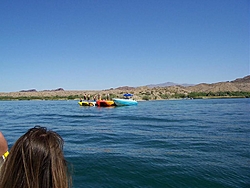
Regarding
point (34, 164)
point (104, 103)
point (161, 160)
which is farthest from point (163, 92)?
point (34, 164)

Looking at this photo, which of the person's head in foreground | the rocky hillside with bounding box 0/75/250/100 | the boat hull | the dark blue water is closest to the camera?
the person's head in foreground

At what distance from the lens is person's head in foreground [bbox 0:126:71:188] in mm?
1740

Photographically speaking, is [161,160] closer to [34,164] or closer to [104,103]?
[34,164]

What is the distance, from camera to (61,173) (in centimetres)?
180

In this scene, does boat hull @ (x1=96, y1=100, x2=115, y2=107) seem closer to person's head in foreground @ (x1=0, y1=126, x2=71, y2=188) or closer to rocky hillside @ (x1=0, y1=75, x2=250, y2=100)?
rocky hillside @ (x1=0, y1=75, x2=250, y2=100)

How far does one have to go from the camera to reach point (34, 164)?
1747 mm

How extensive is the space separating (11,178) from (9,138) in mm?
16329

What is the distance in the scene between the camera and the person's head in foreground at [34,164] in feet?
5.71

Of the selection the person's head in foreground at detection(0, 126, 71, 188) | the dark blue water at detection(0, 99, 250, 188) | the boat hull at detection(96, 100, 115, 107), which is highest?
the person's head in foreground at detection(0, 126, 71, 188)

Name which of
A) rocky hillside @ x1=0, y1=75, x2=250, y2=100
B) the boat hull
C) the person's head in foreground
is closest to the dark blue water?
the person's head in foreground

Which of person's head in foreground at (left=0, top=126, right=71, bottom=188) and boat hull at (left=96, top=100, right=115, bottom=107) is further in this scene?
boat hull at (left=96, top=100, right=115, bottom=107)

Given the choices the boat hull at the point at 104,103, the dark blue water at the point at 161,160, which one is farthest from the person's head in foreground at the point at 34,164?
the boat hull at the point at 104,103

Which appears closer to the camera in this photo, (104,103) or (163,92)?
(104,103)

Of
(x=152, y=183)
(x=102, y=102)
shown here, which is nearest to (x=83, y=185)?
(x=152, y=183)
